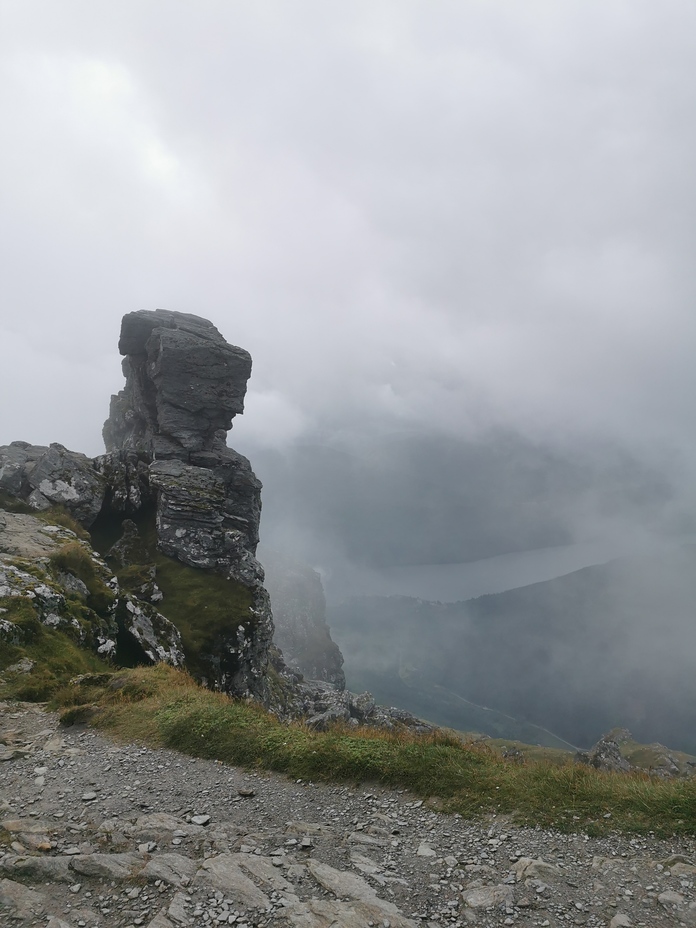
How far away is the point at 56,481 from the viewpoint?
2162 inches

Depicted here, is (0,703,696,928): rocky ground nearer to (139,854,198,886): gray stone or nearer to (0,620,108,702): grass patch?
(139,854,198,886): gray stone

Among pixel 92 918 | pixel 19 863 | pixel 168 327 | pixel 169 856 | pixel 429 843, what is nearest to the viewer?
pixel 92 918

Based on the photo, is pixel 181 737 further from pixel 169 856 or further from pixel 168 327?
pixel 168 327

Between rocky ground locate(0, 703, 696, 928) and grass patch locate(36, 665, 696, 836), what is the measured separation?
0.57m

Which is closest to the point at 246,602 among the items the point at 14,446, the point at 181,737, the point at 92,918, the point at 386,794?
the point at 14,446

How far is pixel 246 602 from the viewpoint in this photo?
57.2 metres

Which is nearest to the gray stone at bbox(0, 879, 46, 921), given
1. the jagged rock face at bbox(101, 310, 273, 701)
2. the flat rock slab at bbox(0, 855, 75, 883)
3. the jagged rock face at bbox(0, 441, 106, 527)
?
the flat rock slab at bbox(0, 855, 75, 883)

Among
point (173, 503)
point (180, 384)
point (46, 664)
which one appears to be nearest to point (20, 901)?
point (46, 664)

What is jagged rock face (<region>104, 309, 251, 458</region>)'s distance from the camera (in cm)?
7738

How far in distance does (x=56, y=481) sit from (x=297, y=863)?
177 ft

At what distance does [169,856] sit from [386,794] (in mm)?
6089

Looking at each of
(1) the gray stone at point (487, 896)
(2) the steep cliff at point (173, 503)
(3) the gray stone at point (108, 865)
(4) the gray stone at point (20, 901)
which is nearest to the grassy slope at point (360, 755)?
(1) the gray stone at point (487, 896)

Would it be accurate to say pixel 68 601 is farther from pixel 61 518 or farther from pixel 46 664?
pixel 61 518

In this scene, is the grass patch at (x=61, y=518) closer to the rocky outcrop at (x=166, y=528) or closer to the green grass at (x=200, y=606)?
the rocky outcrop at (x=166, y=528)
